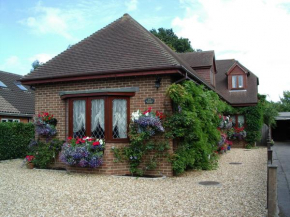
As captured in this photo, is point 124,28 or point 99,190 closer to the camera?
point 99,190

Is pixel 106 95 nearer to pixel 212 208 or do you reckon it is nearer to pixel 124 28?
pixel 124 28

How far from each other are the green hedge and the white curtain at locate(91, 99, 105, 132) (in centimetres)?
625

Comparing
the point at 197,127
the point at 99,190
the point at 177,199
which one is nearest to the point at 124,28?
the point at 197,127

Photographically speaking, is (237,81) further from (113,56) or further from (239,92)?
(113,56)

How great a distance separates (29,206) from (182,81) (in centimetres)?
591

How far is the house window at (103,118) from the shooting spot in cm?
958

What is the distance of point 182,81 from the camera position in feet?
32.3

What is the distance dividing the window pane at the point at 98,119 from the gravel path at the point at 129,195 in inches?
56.2

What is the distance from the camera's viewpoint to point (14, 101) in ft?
66.6

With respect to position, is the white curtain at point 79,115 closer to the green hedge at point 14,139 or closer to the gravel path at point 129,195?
the gravel path at point 129,195

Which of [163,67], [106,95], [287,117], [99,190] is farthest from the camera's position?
[287,117]

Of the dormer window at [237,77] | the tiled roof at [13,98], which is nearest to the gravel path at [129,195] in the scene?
the tiled roof at [13,98]

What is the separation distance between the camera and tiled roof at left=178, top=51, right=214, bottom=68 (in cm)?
1958

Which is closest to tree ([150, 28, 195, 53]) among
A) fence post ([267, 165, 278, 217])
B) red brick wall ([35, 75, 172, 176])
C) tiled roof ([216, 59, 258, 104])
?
tiled roof ([216, 59, 258, 104])
